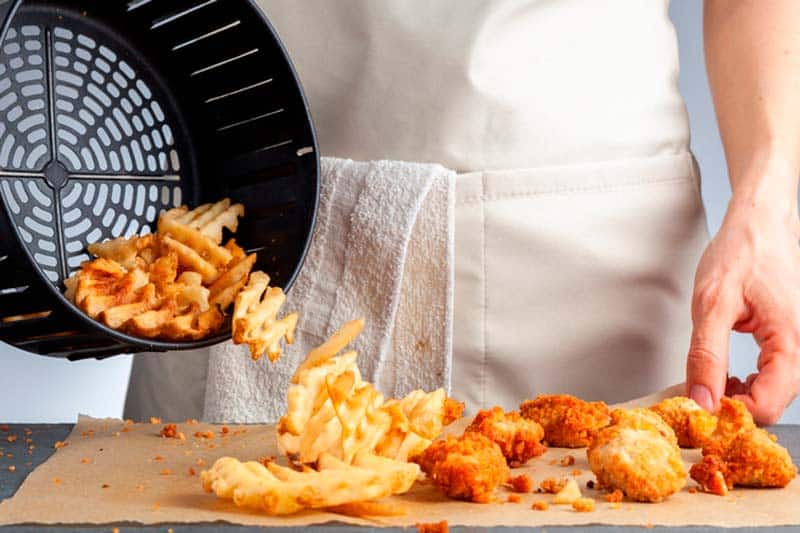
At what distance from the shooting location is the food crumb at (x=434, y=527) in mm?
779

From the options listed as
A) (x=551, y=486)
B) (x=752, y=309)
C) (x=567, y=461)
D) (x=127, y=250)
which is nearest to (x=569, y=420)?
(x=567, y=461)

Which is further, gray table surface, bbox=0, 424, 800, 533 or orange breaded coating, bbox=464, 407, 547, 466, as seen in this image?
orange breaded coating, bbox=464, 407, 547, 466

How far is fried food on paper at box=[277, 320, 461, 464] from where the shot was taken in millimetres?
920

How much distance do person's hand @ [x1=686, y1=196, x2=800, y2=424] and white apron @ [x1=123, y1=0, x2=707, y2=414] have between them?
141 millimetres

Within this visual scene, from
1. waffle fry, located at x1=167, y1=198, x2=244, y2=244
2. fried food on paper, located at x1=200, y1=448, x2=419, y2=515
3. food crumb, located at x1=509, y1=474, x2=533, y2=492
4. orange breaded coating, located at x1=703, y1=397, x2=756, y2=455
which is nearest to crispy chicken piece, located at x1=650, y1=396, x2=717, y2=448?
orange breaded coating, located at x1=703, y1=397, x2=756, y2=455

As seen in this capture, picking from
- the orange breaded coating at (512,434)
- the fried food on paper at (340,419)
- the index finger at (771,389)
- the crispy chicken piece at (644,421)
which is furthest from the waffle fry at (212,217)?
the index finger at (771,389)

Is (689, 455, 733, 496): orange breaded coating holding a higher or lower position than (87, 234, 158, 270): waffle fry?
lower

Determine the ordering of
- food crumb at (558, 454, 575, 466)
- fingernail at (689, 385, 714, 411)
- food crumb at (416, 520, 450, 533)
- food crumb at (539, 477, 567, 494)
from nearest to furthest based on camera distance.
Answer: food crumb at (416, 520, 450, 533), food crumb at (539, 477, 567, 494), food crumb at (558, 454, 575, 466), fingernail at (689, 385, 714, 411)

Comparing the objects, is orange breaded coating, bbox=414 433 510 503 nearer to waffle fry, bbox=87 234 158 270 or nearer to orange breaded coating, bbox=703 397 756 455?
orange breaded coating, bbox=703 397 756 455

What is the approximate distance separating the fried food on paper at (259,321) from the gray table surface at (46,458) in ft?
0.70

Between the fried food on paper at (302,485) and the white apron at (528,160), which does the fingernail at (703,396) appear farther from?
the fried food on paper at (302,485)

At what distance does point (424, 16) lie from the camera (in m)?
1.36

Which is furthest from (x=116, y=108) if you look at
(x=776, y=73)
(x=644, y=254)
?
(x=776, y=73)

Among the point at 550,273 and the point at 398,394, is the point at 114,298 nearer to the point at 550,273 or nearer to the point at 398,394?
the point at 398,394
